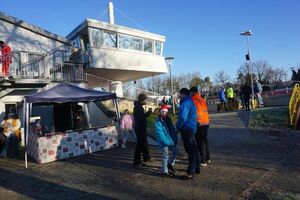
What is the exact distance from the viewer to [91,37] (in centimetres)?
2548

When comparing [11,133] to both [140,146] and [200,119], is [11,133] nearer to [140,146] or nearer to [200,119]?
[140,146]

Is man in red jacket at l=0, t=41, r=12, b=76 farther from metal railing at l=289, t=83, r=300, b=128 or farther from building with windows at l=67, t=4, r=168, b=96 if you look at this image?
metal railing at l=289, t=83, r=300, b=128

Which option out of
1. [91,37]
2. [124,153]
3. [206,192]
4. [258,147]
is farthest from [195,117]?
[91,37]

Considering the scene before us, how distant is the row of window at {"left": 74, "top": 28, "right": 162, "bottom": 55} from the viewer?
84.6ft

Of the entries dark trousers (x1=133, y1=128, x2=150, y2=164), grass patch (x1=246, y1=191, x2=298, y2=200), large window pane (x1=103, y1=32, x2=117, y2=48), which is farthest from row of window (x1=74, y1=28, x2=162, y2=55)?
grass patch (x1=246, y1=191, x2=298, y2=200)

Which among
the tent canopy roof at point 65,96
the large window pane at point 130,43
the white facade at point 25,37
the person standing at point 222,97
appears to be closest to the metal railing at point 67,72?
the white facade at point 25,37

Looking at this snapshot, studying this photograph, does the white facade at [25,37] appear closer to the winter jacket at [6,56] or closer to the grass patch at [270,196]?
the winter jacket at [6,56]

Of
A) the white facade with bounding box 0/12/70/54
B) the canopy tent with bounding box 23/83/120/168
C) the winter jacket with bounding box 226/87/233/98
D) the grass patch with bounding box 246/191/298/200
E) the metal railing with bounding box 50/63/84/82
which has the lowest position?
the grass patch with bounding box 246/191/298/200

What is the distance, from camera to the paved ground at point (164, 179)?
22.9ft

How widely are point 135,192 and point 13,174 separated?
4363 millimetres

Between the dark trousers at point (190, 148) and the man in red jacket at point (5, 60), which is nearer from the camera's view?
the dark trousers at point (190, 148)

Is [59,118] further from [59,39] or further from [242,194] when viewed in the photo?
[242,194]

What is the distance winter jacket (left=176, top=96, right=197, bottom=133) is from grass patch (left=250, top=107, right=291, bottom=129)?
8226mm

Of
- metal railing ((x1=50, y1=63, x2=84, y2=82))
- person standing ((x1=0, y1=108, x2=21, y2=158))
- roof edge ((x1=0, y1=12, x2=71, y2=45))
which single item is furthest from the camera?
roof edge ((x1=0, y1=12, x2=71, y2=45))
